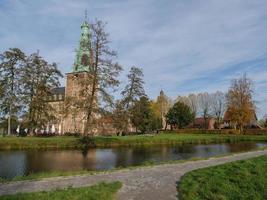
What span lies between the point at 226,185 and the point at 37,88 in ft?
133

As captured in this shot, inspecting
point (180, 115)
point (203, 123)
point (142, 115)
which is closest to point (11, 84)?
point (142, 115)

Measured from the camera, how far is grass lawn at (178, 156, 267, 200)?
8.34m

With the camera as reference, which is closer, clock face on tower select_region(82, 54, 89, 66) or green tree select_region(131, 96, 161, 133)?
clock face on tower select_region(82, 54, 89, 66)

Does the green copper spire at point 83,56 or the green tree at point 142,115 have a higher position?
the green copper spire at point 83,56

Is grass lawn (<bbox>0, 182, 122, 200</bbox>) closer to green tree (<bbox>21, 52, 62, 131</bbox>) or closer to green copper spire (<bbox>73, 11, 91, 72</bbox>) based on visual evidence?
green copper spire (<bbox>73, 11, 91, 72</bbox>)

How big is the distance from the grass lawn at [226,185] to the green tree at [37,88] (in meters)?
37.4

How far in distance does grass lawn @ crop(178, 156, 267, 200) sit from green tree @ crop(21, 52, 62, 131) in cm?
3739

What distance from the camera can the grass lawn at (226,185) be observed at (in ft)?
27.4

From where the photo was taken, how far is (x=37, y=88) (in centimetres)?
4600

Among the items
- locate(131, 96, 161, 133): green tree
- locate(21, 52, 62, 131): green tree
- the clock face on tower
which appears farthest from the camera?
locate(131, 96, 161, 133): green tree

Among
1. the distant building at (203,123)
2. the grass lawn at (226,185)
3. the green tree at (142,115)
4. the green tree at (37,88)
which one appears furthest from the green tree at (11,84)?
the distant building at (203,123)

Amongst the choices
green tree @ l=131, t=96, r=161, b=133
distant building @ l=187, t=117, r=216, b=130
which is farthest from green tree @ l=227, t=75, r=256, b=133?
distant building @ l=187, t=117, r=216, b=130

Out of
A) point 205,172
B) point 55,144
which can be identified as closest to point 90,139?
point 55,144

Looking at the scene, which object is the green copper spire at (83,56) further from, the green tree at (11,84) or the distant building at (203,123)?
the distant building at (203,123)
